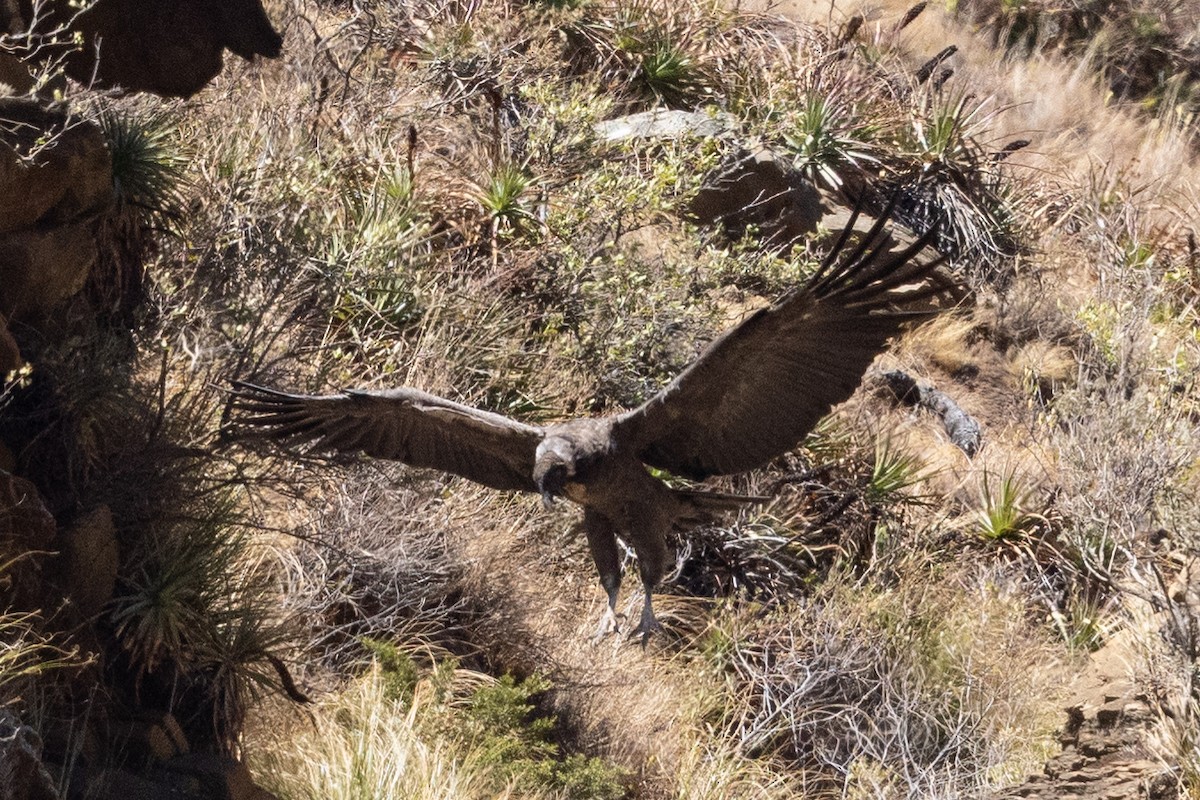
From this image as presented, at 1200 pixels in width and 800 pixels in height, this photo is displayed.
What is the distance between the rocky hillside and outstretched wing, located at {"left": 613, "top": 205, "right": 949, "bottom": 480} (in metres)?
1.44

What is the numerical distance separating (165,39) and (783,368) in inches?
135

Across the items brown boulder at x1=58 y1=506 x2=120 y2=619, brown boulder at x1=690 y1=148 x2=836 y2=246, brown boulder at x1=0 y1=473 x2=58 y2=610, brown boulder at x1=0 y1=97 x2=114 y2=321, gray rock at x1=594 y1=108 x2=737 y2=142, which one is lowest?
brown boulder at x1=58 y1=506 x2=120 y2=619

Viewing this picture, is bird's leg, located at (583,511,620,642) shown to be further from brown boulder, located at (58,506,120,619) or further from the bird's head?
brown boulder, located at (58,506,120,619)


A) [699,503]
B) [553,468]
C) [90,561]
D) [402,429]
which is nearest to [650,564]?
[699,503]

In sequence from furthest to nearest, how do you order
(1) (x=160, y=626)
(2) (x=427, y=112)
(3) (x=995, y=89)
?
(3) (x=995, y=89) < (2) (x=427, y=112) < (1) (x=160, y=626)

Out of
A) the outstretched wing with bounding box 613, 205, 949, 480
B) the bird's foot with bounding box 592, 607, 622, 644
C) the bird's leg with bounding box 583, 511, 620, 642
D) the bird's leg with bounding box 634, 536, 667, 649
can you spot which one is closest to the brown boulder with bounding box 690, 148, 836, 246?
the bird's foot with bounding box 592, 607, 622, 644

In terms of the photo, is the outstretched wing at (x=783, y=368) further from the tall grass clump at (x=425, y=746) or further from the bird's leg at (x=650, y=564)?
the tall grass clump at (x=425, y=746)

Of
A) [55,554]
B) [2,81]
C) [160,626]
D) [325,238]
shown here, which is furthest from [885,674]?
[2,81]

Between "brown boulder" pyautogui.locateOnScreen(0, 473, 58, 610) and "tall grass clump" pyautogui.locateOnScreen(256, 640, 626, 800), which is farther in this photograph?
"tall grass clump" pyautogui.locateOnScreen(256, 640, 626, 800)

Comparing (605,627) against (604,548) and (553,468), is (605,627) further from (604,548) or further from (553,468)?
(553,468)

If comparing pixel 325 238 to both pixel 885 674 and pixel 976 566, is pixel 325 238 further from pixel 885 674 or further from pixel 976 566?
pixel 976 566

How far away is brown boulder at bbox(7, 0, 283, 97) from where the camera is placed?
22.7 feet

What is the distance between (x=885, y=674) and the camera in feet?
33.5

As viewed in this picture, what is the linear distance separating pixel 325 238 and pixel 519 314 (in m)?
1.91
